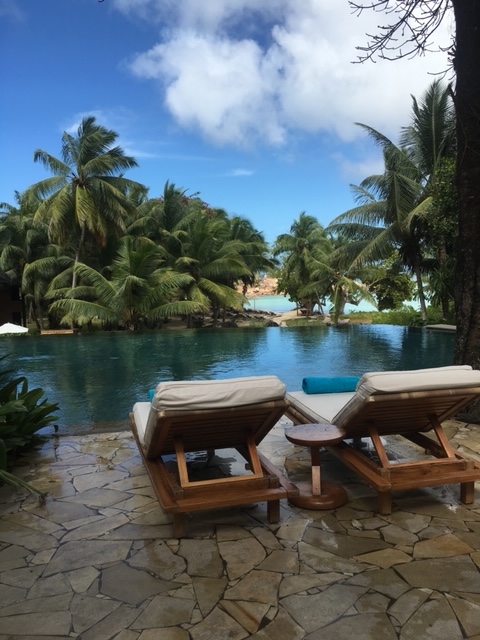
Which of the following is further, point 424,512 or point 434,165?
point 434,165

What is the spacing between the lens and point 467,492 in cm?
289

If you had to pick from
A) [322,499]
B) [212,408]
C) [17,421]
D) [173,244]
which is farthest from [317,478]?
[173,244]

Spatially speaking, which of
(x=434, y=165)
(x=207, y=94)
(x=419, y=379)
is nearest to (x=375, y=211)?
(x=434, y=165)

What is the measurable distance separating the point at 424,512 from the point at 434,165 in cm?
1662

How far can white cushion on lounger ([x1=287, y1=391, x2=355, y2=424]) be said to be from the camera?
364 centimetres

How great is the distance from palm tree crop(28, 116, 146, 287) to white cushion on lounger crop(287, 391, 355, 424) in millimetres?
18818

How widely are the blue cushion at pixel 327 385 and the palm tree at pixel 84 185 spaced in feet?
61.2

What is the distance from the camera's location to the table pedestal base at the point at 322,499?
2.87m

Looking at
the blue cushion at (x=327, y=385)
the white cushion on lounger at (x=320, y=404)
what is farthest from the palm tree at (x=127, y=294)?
the white cushion on lounger at (x=320, y=404)

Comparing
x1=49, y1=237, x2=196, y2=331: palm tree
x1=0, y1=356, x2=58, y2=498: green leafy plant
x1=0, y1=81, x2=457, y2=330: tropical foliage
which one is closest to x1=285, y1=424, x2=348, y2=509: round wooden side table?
x1=0, y1=356, x2=58, y2=498: green leafy plant

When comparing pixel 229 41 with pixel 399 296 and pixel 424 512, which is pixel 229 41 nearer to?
pixel 424 512

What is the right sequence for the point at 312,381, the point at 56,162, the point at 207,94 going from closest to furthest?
the point at 312,381, the point at 207,94, the point at 56,162

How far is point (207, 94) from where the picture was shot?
583 inches

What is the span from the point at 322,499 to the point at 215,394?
3.24 feet
